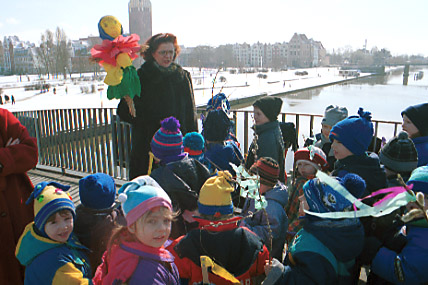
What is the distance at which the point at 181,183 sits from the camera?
2.23m

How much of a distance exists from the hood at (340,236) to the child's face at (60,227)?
1.26 metres

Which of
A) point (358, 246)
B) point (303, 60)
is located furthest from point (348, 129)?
point (303, 60)

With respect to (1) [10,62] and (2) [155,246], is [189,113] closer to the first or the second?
(2) [155,246]

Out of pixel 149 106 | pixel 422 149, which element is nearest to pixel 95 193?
pixel 149 106

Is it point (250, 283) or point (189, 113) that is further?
point (189, 113)

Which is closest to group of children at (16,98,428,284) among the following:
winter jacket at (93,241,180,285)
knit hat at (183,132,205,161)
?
winter jacket at (93,241,180,285)

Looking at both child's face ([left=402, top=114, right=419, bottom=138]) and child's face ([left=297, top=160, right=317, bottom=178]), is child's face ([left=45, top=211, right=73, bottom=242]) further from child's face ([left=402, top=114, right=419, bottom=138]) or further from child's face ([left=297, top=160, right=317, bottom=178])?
child's face ([left=402, top=114, right=419, bottom=138])

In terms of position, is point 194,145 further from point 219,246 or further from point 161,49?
point 219,246

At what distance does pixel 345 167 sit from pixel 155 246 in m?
1.38

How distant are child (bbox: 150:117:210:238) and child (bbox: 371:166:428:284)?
1.19 m

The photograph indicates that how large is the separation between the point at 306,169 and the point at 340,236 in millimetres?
1154

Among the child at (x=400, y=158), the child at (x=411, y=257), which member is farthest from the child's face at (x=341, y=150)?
the child at (x=411, y=257)

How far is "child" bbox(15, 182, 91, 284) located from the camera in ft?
5.14

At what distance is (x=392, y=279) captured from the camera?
165cm
